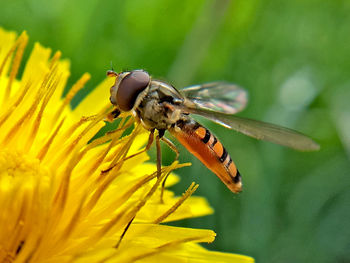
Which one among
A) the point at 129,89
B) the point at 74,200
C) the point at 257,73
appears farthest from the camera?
the point at 257,73

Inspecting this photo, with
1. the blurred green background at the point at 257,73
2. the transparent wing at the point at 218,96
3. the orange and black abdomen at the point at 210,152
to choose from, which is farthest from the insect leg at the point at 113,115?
the blurred green background at the point at 257,73

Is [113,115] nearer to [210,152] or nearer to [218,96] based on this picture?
[210,152]

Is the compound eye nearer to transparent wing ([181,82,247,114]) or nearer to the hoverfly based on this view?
the hoverfly

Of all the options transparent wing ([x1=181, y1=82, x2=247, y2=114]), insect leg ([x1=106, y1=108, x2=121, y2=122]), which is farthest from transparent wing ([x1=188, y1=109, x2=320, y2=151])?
transparent wing ([x1=181, y1=82, x2=247, y2=114])

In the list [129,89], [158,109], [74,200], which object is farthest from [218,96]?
[74,200]

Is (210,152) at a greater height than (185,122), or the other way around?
(185,122)

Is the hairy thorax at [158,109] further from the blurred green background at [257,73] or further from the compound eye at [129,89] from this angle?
the blurred green background at [257,73]
